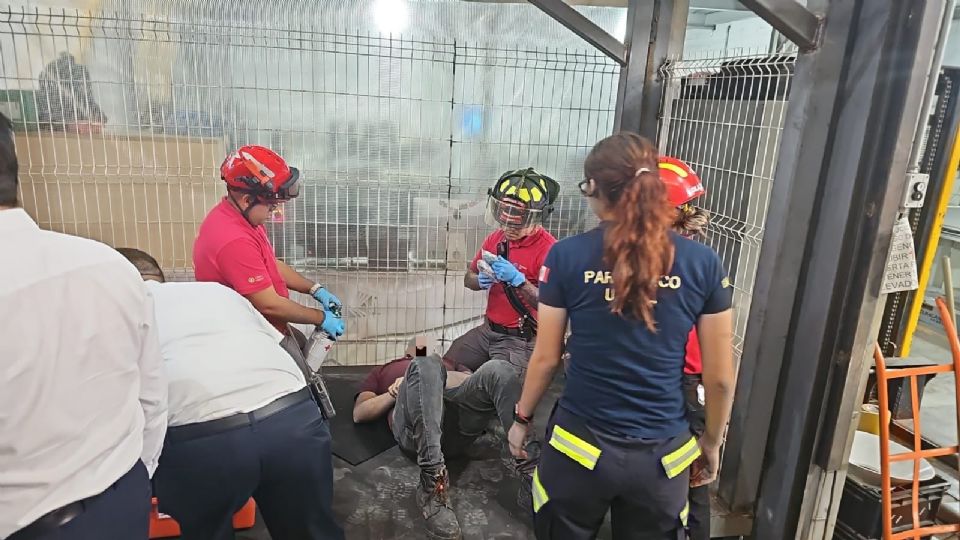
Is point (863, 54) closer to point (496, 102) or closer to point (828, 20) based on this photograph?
point (828, 20)

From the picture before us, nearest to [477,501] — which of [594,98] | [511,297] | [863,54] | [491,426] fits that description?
[491,426]

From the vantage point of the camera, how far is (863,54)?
5.85 feet

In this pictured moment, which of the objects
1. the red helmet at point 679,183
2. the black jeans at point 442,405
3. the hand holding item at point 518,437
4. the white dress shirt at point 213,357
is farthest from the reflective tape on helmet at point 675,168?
the white dress shirt at point 213,357

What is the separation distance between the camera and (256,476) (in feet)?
5.50

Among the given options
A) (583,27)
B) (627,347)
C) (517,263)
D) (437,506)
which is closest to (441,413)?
(437,506)

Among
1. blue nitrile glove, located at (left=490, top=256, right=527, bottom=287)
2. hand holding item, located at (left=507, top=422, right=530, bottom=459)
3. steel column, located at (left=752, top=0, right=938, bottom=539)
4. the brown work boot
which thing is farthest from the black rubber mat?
steel column, located at (left=752, top=0, right=938, bottom=539)

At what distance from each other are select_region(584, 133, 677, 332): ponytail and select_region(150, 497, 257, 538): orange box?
62.6 inches

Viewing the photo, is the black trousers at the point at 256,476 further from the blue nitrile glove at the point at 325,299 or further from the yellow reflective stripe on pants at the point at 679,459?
the blue nitrile glove at the point at 325,299

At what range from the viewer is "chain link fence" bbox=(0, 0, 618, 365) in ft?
10.6

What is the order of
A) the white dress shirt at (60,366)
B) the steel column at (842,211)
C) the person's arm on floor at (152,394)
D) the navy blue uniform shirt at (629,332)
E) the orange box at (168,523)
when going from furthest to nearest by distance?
1. the orange box at (168,523)
2. the steel column at (842,211)
3. the navy blue uniform shirt at (629,332)
4. the person's arm on floor at (152,394)
5. the white dress shirt at (60,366)

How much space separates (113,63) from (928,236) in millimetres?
4184

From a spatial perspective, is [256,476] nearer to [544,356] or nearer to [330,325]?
[544,356]

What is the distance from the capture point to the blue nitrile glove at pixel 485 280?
3.00m

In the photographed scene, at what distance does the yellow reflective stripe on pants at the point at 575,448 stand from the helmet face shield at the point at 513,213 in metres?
1.41
